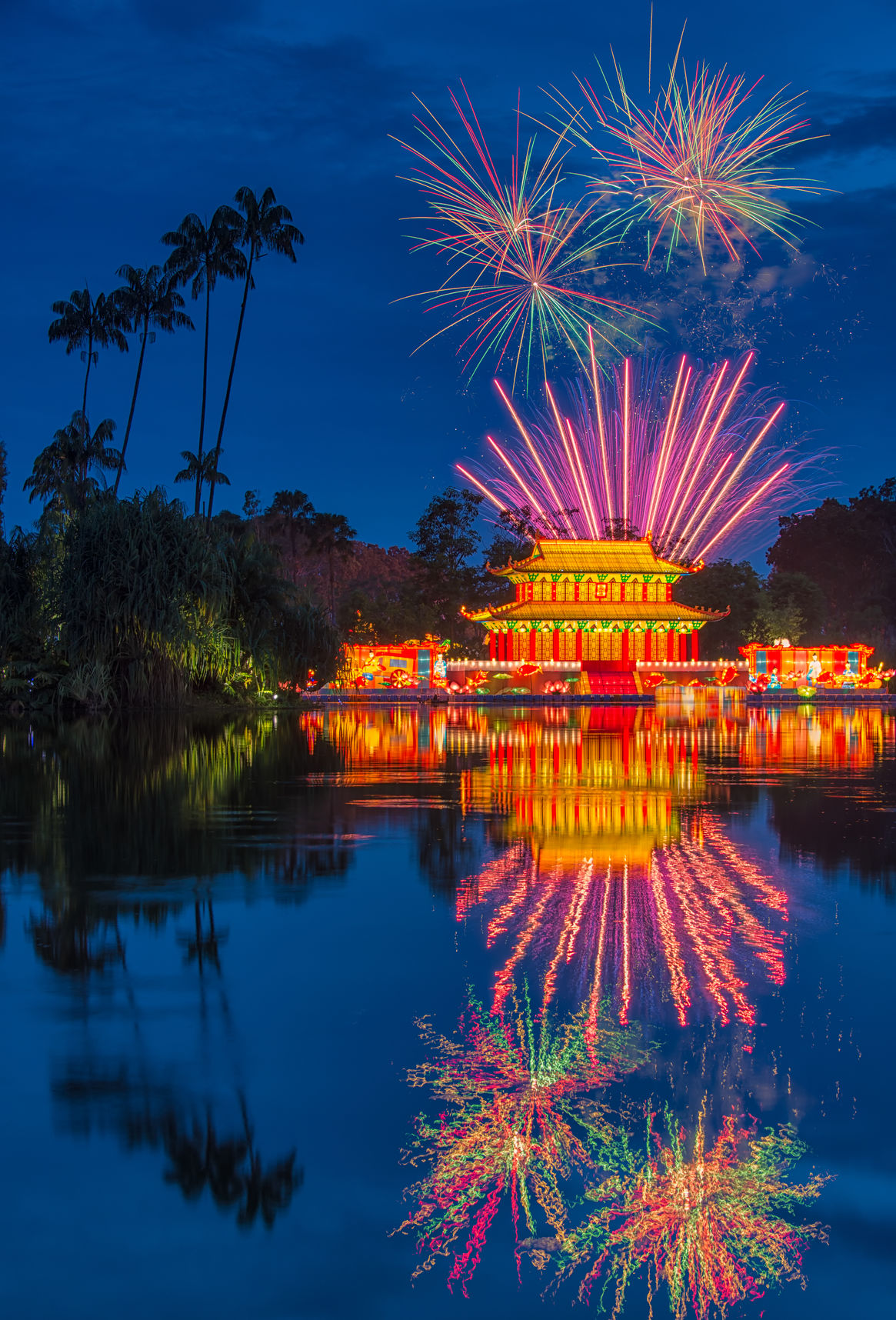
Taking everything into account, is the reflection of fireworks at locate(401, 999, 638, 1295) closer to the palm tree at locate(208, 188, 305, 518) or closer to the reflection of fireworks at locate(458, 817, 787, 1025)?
the reflection of fireworks at locate(458, 817, 787, 1025)

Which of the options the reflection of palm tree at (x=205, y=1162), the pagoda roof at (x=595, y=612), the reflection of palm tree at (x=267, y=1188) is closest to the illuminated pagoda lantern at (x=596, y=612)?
the pagoda roof at (x=595, y=612)

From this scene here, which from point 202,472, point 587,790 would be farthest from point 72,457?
point 587,790

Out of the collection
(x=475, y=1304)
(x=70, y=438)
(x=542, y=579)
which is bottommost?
(x=475, y=1304)

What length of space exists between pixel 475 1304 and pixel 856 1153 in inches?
60.7

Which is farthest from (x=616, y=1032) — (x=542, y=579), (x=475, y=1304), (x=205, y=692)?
(x=542, y=579)

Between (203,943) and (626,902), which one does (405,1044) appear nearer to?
(203,943)

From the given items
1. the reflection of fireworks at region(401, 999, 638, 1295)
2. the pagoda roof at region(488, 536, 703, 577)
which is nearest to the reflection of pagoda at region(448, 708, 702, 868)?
the reflection of fireworks at region(401, 999, 638, 1295)

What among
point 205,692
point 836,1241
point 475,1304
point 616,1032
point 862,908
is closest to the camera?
point 475,1304

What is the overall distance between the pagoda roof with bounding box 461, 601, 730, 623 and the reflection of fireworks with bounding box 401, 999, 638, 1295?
192ft

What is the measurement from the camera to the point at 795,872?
9.53 m

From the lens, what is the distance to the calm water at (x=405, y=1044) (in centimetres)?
350

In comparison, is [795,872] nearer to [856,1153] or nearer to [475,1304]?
[856,1153]

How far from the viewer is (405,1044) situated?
17.2ft

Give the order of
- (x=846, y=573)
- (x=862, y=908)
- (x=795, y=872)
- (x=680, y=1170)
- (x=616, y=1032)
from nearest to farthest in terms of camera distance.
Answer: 1. (x=680, y=1170)
2. (x=616, y=1032)
3. (x=862, y=908)
4. (x=795, y=872)
5. (x=846, y=573)
